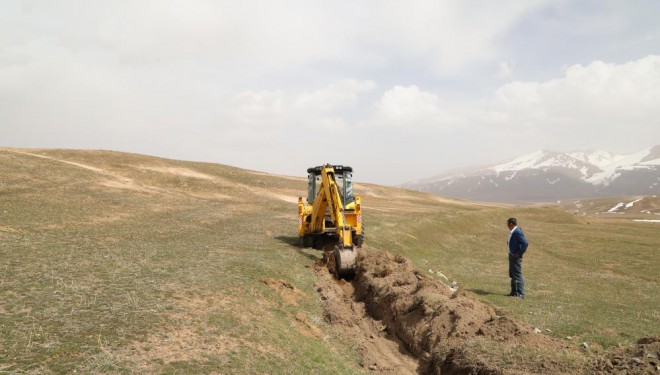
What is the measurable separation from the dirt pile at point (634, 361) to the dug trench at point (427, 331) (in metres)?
0.47

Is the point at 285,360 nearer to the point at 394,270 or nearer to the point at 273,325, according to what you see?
the point at 273,325

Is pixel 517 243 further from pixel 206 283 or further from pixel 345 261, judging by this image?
pixel 206 283

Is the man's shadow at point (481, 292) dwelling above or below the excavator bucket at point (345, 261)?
below

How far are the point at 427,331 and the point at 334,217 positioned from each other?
372 inches

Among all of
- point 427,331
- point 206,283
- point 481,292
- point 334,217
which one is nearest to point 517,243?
point 481,292

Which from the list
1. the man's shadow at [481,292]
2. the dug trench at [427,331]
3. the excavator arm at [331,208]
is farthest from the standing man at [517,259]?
the excavator arm at [331,208]

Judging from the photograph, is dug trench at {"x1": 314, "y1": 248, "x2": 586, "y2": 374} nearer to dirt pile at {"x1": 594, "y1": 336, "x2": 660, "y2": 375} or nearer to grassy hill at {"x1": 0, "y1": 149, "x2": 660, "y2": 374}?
dirt pile at {"x1": 594, "y1": 336, "x2": 660, "y2": 375}

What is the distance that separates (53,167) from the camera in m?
47.1

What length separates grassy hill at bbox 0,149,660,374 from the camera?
348 inches

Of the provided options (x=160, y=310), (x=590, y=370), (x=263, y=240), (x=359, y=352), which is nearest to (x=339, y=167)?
(x=263, y=240)

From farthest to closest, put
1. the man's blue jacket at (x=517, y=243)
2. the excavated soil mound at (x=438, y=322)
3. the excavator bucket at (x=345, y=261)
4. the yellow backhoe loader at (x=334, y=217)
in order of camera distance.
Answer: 1. the yellow backhoe loader at (x=334, y=217)
2. the excavator bucket at (x=345, y=261)
3. the man's blue jacket at (x=517, y=243)
4. the excavated soil mound at (x=438, y=322)

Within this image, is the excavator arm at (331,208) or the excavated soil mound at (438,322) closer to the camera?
the excavated soil mound at (438,322)

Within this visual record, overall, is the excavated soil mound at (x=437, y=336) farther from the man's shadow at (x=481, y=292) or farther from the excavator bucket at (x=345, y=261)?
the man's shadow at (x=481, y=292)

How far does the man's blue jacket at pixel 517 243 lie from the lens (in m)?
17.8
